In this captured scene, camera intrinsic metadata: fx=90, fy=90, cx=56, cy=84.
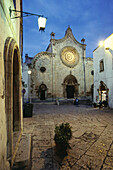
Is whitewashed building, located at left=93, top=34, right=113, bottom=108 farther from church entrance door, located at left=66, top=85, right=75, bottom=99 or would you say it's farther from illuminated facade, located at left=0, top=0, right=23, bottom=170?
illuminated facade, located at left=0, top=0, right=23, bottom=170

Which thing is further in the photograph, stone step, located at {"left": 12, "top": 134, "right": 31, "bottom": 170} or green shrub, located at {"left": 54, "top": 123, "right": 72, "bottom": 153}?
green shrub, located at {"left": 54, "top": 123, "right": 72, "bottom": 153}

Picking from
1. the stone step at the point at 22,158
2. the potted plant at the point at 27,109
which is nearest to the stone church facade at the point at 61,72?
the potted plant at the point at 27,109

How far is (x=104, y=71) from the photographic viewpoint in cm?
1169

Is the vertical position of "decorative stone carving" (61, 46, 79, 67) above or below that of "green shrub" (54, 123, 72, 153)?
above

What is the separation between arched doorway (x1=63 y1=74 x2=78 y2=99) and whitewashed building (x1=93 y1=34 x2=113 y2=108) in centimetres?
638

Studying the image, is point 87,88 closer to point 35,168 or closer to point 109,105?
point 109,105

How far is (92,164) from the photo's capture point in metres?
2.45

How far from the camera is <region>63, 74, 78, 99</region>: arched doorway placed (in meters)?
19.1

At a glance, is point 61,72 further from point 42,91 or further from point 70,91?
point 42,91

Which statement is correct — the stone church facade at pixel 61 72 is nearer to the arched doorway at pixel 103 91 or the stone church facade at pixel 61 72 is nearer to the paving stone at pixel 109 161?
the arched doorway at pixel 103 91

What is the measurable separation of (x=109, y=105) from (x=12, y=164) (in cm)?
1121

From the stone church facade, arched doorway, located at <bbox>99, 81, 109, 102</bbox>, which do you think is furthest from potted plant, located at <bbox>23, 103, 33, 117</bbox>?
arched doorway, located at <bbox>99, 81, 109, 102</bbox>

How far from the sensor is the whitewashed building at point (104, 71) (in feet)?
34.7

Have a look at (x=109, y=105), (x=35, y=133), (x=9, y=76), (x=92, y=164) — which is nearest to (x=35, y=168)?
(x=92, y=164)
